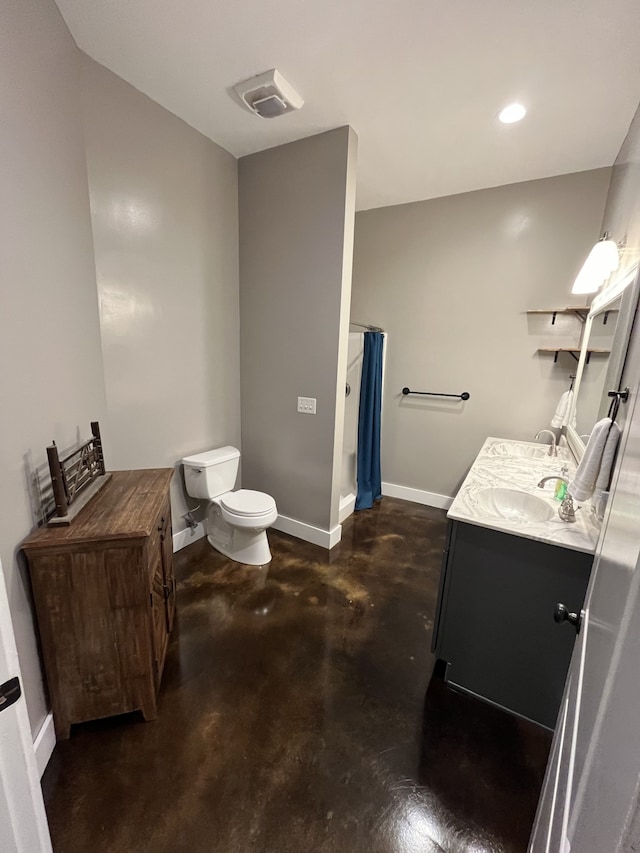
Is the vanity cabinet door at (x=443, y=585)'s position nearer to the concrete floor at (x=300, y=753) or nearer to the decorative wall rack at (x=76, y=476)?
the concrete floor at (x=300, y=753)

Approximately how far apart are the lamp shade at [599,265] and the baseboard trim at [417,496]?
201 centimetres

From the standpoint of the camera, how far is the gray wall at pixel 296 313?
2.23m

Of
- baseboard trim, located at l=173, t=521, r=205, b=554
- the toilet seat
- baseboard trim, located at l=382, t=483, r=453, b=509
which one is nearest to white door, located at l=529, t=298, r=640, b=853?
the toilet seat

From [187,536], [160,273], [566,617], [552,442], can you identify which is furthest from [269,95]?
[552,442]

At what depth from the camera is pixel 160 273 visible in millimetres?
2117

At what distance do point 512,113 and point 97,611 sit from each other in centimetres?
308

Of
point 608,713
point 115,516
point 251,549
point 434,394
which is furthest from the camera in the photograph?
point 434,394

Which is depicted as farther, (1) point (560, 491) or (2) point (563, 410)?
(2) point (563, 410)

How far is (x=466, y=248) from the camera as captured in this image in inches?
115

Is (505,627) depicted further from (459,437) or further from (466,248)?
(466,248)

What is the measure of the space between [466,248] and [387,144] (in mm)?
1080

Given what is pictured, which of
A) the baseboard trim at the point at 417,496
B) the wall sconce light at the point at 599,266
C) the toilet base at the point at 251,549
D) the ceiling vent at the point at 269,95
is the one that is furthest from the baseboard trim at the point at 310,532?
the ceiling vent at the point at 269,95

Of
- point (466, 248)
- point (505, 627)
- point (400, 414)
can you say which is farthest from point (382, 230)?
point (505, 627)

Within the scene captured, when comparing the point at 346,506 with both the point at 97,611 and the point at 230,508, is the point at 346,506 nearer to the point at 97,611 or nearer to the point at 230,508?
the point at 230,508
